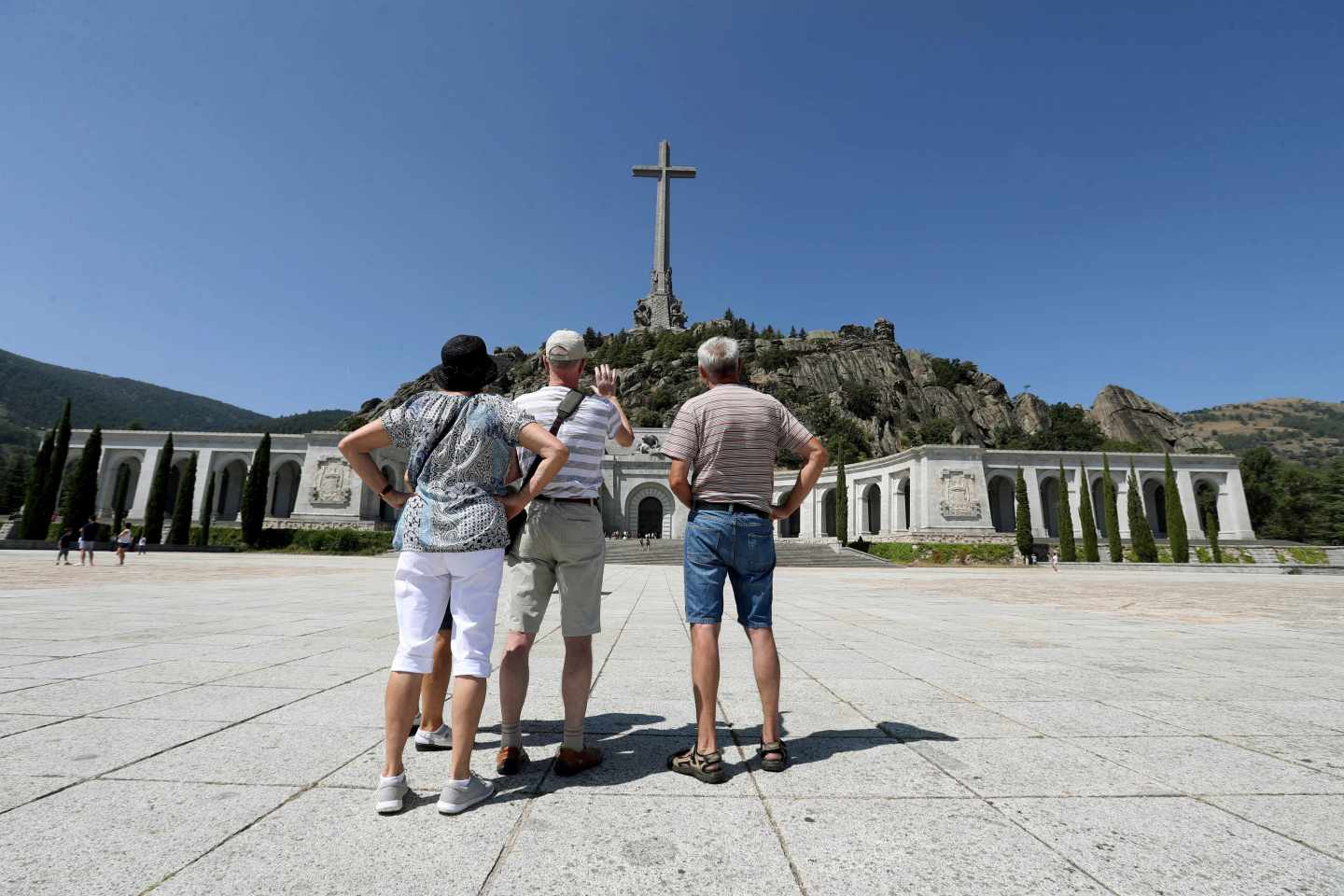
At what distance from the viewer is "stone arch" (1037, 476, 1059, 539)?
43.5m

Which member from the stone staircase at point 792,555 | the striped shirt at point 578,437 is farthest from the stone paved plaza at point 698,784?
the stone staircase at point 792,555

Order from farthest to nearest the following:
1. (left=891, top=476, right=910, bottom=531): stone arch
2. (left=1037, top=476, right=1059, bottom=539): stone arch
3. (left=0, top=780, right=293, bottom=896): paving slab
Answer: (left=1037, top=476, right=1059, bottom=539): stone arch, (left=891, top=476, right=910, bottom=531): stone arch, (left=0, top=780, right=293, bottom=896): paving slab

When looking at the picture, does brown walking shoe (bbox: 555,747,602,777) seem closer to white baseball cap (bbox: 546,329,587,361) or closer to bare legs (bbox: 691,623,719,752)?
bare legs (bbox: 691,623,719,752)

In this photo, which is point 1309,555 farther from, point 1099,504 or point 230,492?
point 230,492

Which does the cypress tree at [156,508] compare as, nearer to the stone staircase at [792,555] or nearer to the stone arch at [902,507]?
the stone staircase at [792,555]

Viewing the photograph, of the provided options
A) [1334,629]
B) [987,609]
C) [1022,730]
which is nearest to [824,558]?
[987,609]

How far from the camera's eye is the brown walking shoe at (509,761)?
2.70 meters

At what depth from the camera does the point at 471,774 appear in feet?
7.89

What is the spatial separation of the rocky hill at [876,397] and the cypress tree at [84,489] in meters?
36.5

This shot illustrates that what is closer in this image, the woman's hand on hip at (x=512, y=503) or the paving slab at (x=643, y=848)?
the paving slab at (x=643, y=848)

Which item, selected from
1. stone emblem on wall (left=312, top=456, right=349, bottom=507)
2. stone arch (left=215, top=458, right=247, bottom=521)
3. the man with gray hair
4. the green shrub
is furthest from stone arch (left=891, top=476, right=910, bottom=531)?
stone arch (left=215, top=458, right=247, bottom=521)

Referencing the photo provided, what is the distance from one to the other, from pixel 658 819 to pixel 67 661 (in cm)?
518

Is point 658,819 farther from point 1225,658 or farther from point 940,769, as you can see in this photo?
point 1225,658

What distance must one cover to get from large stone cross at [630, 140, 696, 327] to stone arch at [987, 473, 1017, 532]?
46.8m
